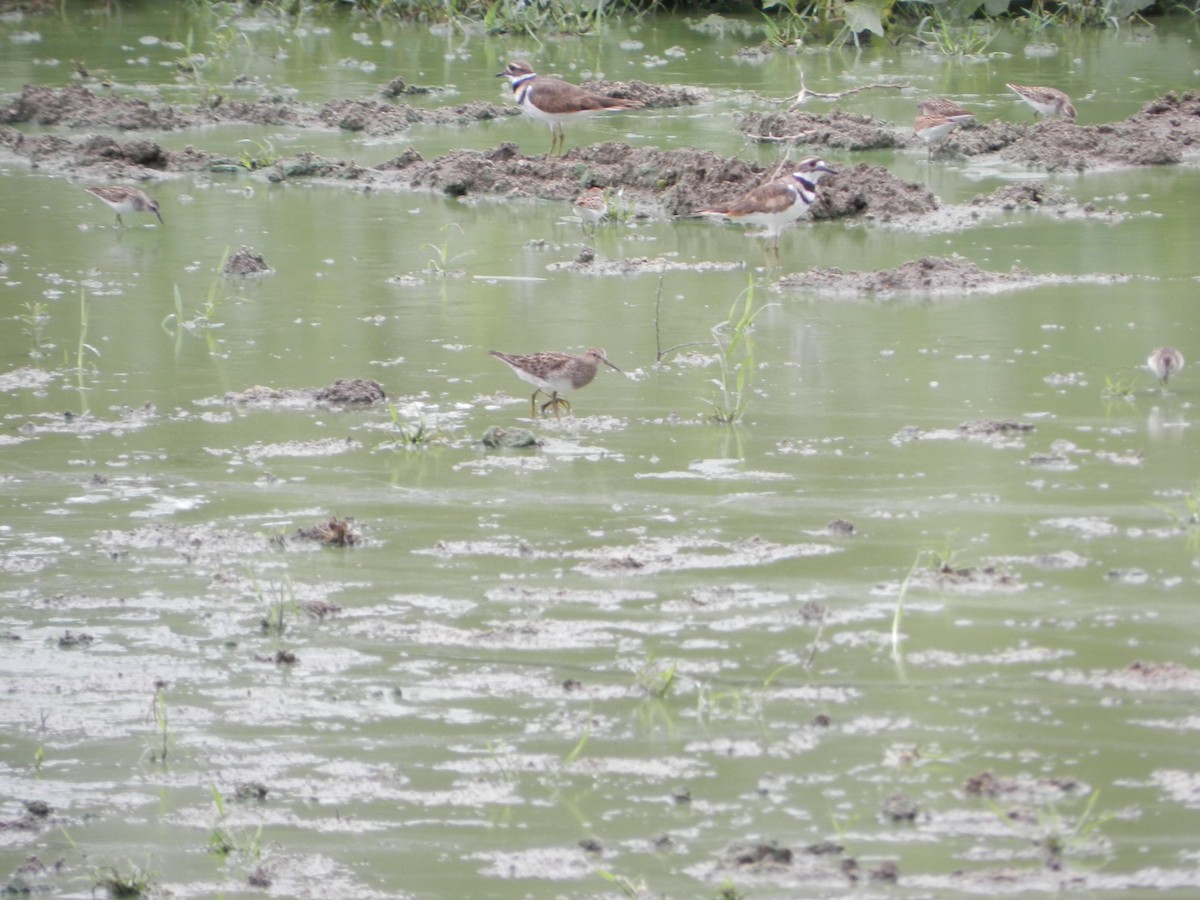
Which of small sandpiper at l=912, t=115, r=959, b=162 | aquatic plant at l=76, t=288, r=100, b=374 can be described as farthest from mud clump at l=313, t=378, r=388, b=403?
small sandpiper at l=912, t=115, r=959, b=162

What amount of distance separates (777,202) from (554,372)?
12.3 feet

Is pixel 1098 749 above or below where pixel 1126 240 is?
below

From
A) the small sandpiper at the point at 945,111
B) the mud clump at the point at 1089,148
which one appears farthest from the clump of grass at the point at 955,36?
the small sandpiper at the point at 945,111

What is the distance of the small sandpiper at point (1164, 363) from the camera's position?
7965mm

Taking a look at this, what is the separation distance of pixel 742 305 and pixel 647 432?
Result: 2.39 m

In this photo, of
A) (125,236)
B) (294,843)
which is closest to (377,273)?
(125,236)

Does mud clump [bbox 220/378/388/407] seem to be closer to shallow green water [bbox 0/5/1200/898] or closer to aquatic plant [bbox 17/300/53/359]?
shallow green water [bbox 0/5/1200/898]

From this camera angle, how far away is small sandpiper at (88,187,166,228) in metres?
11.6

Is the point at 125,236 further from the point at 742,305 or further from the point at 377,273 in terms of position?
the point at 742,305

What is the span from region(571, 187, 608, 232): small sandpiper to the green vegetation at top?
9.26m

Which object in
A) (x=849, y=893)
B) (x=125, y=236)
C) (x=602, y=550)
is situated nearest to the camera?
(x=849, y=893)

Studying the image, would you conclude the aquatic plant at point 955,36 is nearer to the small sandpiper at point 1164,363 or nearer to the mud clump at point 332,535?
the small sandpiper at point 1164,363

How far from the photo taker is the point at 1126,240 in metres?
11.1

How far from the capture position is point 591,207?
37.9 feet
